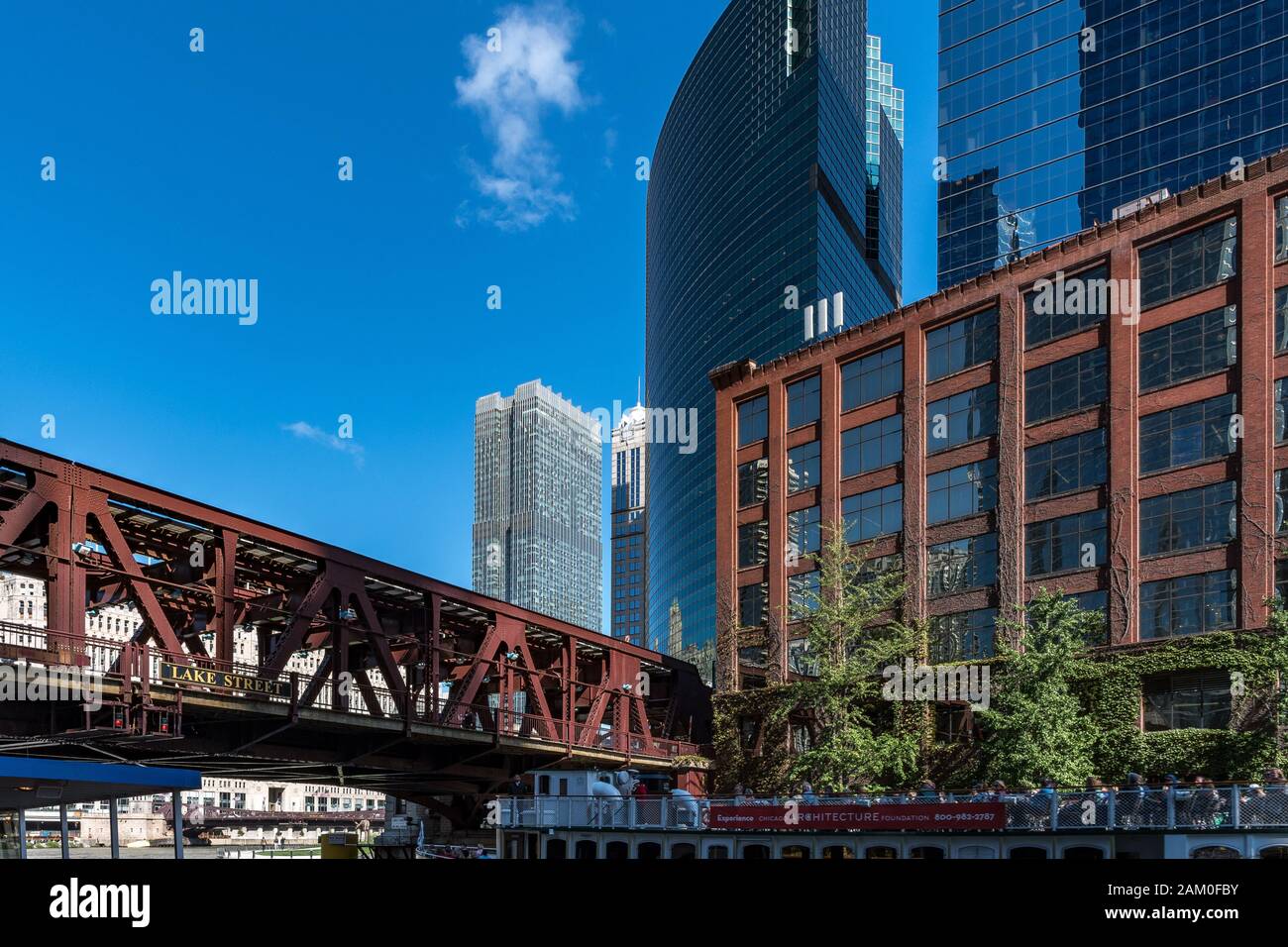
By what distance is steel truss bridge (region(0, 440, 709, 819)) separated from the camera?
132 feet

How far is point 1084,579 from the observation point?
58375 mm

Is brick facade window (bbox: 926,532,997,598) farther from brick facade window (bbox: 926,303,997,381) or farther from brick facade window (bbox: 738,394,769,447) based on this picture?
brick facade window (bbox: 738,394,769,447)

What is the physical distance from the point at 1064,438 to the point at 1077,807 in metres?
30.8

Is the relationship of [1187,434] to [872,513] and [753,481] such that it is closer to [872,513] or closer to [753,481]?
[872,513]

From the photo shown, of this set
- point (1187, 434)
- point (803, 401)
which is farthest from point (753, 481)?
point (1187, 434)

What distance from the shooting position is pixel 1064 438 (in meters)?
60.5

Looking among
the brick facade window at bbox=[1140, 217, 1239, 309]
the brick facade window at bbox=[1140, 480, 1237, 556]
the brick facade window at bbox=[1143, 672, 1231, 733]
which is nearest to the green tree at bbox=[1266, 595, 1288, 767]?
the brick facade window at bbox=[1143, 672, 1231, 733]

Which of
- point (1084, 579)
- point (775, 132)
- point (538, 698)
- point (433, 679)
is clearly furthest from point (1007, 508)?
point (775, 132)

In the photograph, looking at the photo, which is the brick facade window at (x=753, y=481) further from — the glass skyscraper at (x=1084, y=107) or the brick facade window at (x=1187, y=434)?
the glass skyscraper at (x=1084, y=107)

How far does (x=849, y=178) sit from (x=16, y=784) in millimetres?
188421

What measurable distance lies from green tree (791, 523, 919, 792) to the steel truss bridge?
11660 mm

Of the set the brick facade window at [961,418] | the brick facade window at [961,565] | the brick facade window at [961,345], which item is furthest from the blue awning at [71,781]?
the brick facade window at [961,345]

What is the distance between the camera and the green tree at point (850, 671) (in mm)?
55156
